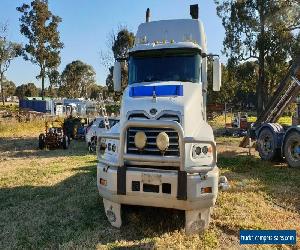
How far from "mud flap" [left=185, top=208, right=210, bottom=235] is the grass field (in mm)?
114

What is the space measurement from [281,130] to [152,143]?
9790 millimetres

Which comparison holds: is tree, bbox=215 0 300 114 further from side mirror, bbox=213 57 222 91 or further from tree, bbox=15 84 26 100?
tree, bbox=15 84 26 100

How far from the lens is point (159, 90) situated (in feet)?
21.9

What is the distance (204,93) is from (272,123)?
7737 millimetres

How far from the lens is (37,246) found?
5.81 metres

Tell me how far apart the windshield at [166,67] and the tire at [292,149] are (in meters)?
6.58

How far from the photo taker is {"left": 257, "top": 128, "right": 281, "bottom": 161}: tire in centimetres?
1422

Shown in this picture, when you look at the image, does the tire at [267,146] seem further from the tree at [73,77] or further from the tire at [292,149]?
the tree at [73,77]

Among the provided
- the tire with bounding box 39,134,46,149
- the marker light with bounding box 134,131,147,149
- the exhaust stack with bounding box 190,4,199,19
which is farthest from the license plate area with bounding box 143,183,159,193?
the tire with bounding box 39,134,46,149

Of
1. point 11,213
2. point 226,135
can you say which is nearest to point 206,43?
point 11,213

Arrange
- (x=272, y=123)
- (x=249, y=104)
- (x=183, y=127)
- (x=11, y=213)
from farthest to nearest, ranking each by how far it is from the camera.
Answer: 1. (x=249, y=104)
2. (x=272, y=123)
3. (x=11, y=213)
4. (x=183, y=127)

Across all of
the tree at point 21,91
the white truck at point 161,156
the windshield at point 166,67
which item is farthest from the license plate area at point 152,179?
the tree at point 21,91

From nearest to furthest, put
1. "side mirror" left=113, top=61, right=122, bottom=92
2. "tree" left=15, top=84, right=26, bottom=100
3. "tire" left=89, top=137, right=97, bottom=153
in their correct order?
"side mirror" left=113, top=61, right=122, bottom=92, "tire" left=89, top=137, right=97, bottom=153, "tree" left=15, top=84, right=26, bottom=100

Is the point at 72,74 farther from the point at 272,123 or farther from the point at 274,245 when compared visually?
the point at 274,245
